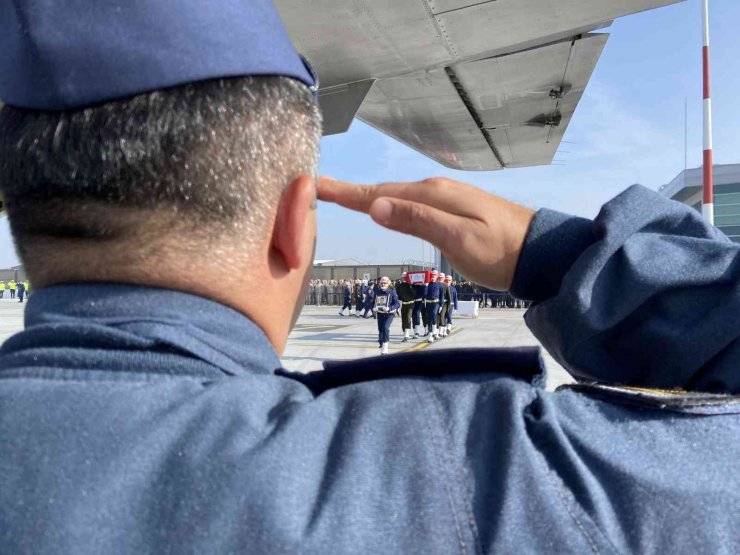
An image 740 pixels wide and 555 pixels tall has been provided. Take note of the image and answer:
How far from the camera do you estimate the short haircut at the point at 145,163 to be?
28.2 inches

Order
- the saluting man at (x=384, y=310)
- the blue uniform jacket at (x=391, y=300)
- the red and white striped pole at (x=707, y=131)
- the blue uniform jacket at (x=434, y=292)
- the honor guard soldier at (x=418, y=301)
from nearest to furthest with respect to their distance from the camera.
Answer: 1. the red and white striped pole at (x=707, y=131)
2. the saluting man at (x=384, y=310)
3. the blue uniform jacket at (x=391, y=300)
4. the blue uniform jacket at (x=434, y=292)
5. the honor guard soldier at (x=418, y=301)

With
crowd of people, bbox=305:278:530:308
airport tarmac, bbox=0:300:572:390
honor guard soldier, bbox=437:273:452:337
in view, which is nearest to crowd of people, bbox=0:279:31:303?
crowd of people, bbox=305:278:530:308

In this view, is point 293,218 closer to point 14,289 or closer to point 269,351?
point 269,351

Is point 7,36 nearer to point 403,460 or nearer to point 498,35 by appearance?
point 403,460

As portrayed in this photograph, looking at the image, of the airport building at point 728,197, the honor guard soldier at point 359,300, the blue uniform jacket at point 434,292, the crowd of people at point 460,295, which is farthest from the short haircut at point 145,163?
the airport building at point 728,197

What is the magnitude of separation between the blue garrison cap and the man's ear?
170 millimetres

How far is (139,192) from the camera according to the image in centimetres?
72

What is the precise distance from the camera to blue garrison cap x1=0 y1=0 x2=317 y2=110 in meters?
0.71

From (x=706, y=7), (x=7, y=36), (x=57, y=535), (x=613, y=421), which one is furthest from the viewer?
(x=706, y=7)

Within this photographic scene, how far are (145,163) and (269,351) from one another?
1.03 ft

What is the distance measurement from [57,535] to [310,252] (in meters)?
0.51

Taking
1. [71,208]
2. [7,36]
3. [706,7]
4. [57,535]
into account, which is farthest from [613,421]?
[706,7]

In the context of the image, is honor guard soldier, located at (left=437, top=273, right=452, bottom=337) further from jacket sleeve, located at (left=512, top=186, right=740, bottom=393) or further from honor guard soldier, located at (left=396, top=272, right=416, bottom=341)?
jacket sleeve, located at (left=512, top=186, right=740, bottom=393)

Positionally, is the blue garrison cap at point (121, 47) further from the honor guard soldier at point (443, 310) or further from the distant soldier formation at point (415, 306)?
the honor guard soldier at point (443, 310)
